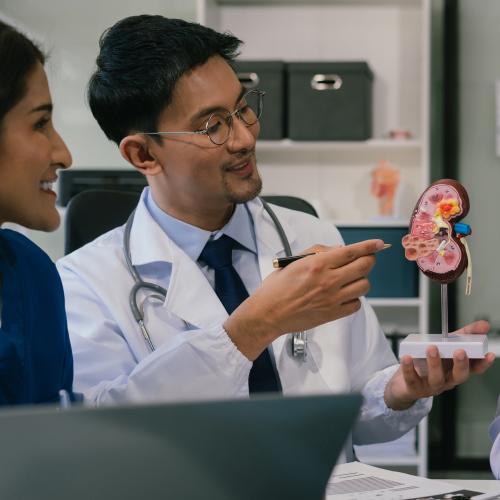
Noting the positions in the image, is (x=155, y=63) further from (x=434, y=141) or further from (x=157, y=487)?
(x=434, y=141)

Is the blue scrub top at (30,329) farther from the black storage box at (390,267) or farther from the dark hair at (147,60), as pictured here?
the black storage box at (390,267)

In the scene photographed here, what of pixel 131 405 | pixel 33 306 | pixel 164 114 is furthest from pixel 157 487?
pixel 164 114

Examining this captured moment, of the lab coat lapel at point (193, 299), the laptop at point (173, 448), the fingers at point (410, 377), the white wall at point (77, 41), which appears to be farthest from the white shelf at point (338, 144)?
the laptop at point (173, 448)

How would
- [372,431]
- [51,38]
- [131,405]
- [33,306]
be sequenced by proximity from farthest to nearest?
1. [51,38]
2. [372,431]
3. [33,306]
4. [131,405]

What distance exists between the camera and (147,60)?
157 cm

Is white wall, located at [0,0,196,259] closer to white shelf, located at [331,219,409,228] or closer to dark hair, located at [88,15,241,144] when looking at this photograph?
white shelf, located at [331,219,409,228]

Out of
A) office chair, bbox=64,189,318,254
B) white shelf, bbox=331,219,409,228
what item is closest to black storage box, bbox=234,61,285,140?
white shelf, bbox=331,219,409,228

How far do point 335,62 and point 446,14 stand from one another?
635 mm

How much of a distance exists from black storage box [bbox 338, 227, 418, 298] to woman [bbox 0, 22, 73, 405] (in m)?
2.11

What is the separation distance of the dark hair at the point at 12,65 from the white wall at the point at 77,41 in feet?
7.73

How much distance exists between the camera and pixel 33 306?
1.19 metres

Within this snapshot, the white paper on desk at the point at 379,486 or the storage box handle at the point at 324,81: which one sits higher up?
the storage box handle at the point at 324,81

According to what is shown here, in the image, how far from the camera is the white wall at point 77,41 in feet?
11.2

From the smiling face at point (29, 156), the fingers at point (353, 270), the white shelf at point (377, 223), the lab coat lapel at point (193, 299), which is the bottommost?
the lab coat lapel at point (193, 299)
